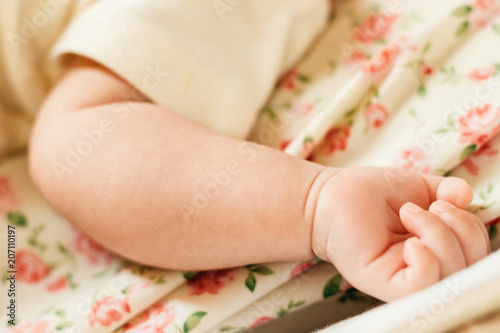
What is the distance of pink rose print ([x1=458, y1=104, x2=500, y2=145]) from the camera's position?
24.8 inches

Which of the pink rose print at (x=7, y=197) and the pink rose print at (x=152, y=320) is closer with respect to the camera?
the pink rose print at (x=152, y=320)

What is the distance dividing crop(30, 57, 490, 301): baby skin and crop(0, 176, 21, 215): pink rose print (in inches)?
4.0

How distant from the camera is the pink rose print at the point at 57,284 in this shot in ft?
2.31

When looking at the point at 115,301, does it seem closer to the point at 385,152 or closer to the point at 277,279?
the point at 277,279

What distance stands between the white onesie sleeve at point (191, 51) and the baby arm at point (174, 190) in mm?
60

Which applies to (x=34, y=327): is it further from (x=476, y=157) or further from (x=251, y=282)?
(x=476, y=157)

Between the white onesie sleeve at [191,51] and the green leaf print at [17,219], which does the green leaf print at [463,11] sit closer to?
the white onesie sleeve at [191,51]

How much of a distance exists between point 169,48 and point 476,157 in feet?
1.45

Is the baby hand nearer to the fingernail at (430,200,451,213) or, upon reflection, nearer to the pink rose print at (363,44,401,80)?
the fingernail at (430,200,451,213)

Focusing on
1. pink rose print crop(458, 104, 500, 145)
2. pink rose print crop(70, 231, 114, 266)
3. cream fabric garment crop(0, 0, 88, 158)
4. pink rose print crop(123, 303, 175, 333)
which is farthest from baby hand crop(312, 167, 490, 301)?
cream fabric garment crop(0, 0, 88, 158)

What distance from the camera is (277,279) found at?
63 centimetres

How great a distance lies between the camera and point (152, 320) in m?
0.63

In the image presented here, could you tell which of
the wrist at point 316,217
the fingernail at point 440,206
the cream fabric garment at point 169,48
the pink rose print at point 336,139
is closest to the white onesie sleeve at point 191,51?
the cream fabric garment at point 169,48

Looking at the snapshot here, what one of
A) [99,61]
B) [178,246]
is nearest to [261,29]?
[99,61]
